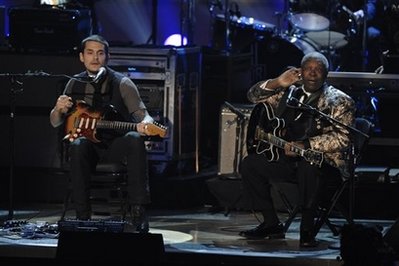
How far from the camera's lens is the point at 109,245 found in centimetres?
616

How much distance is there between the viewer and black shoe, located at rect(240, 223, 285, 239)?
8453 millimetres

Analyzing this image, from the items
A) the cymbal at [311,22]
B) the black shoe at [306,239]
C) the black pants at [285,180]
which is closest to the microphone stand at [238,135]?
the black pants at [285,180]

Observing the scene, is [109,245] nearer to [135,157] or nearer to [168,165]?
[135,157]

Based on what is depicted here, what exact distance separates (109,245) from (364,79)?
3720 millimetres

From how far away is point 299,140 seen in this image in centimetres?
831

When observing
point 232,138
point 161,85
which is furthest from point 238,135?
point 161,85

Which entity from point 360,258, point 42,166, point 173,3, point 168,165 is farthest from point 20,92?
point 360,258

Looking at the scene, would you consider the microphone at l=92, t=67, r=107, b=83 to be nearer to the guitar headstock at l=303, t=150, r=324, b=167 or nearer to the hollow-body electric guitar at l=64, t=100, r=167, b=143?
the hollow-body electric guitar at l=64, t=100, r=167, b=143

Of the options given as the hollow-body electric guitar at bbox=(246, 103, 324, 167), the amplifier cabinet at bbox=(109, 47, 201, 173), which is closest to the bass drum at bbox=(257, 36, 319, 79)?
the amplifier cabinet at bbox=(109, 47, 201, 173)

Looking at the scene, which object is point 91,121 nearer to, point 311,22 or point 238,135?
point 238,135

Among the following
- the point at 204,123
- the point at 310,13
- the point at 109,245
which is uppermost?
the point at 310,13

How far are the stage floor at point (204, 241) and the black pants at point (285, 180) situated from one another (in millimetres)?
247

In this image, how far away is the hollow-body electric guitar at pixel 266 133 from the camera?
8.36 meters

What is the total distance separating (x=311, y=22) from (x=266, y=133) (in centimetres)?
412
